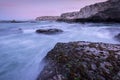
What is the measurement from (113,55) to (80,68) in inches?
46.0

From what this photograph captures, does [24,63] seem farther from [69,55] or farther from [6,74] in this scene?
[69,55]

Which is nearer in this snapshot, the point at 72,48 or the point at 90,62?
the point at 90,62

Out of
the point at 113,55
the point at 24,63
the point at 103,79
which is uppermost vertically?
the point at 113,55

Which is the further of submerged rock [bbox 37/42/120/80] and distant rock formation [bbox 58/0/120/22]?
distant rock formation [bbox 58/0/120/22]

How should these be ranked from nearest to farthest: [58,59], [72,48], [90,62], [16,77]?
[90,62], [58,59], [72,48], [16,77]

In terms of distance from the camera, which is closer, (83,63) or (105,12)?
(83,63)

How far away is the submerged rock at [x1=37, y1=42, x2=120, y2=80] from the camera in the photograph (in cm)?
407

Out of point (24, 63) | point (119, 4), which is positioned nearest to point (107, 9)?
point (119, 4)

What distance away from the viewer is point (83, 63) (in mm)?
4422

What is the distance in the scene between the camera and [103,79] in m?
3.99

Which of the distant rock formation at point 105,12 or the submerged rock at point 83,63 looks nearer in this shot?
the submerged rock at point 83,63

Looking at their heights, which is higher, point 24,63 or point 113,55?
point 113,55

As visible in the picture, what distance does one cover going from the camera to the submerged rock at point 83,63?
4.07 metres

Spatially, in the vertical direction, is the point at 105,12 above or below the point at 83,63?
below
